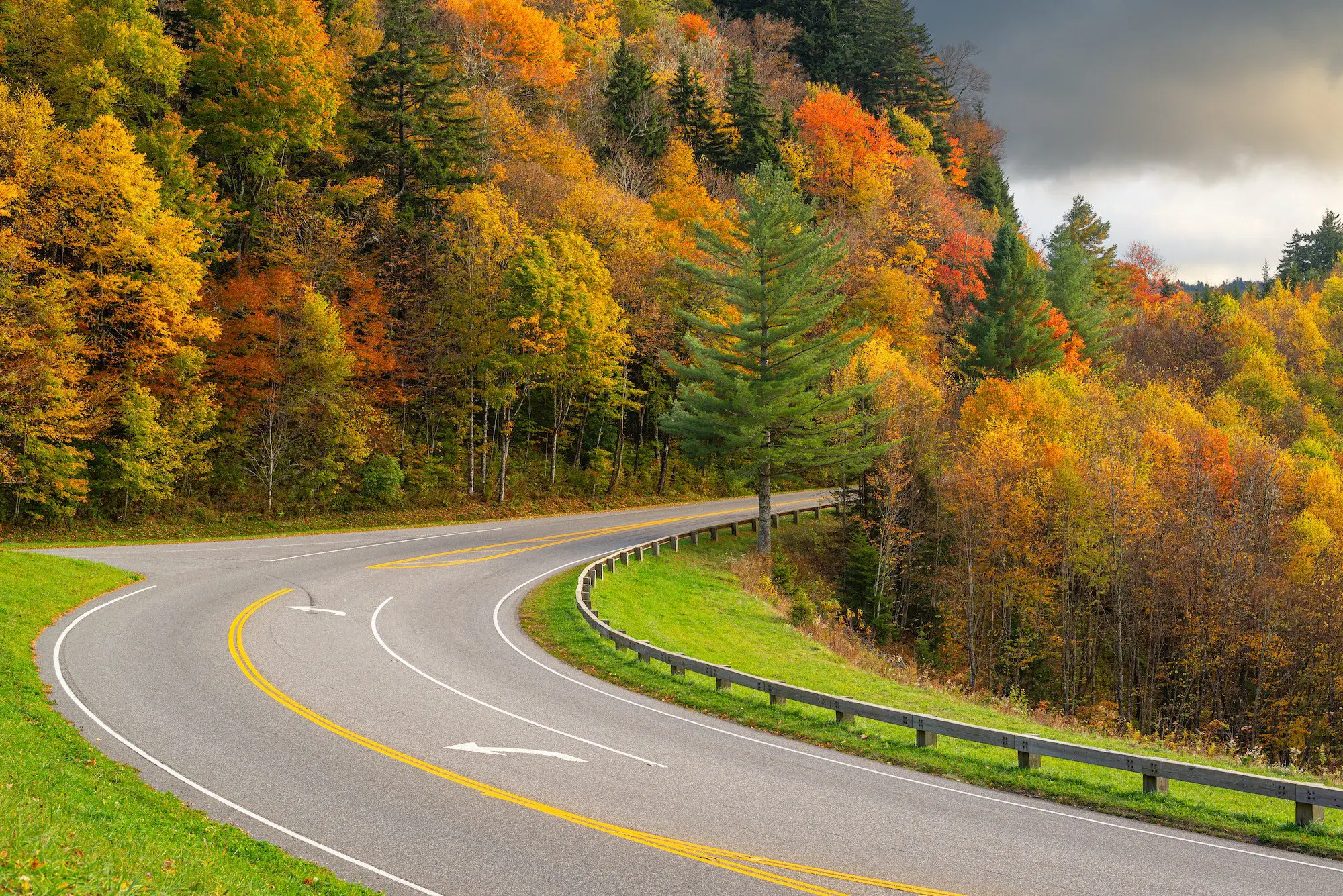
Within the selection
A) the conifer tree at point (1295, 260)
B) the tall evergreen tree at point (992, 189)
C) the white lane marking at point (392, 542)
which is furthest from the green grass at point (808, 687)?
the conifer tree at point (1295, 260)

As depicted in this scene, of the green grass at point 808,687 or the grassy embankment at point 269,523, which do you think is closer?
the green grass at point 808,687

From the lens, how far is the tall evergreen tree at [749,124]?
2628 inches

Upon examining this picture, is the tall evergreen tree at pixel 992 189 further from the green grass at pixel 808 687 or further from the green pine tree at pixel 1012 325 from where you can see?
the green grass at pixel 808 687

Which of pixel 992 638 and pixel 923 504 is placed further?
pixel 923 504

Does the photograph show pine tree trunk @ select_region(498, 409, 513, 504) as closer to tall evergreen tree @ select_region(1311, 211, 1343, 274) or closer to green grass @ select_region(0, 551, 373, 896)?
green grass @ select_region(0, 551, 373, 896)

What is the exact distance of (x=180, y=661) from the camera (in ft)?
61.0

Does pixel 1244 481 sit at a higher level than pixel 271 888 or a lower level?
higher

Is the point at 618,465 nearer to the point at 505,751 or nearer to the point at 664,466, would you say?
the point at 664,466

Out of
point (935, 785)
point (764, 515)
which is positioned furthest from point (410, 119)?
point (935, 785)

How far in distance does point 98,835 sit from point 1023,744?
41.5 ft

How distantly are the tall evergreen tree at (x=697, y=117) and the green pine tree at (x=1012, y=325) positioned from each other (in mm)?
23256

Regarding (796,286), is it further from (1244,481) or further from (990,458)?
(1244,481)

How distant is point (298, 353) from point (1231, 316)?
7558 cm

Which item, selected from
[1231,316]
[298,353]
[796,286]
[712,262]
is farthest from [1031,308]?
[298,353]
